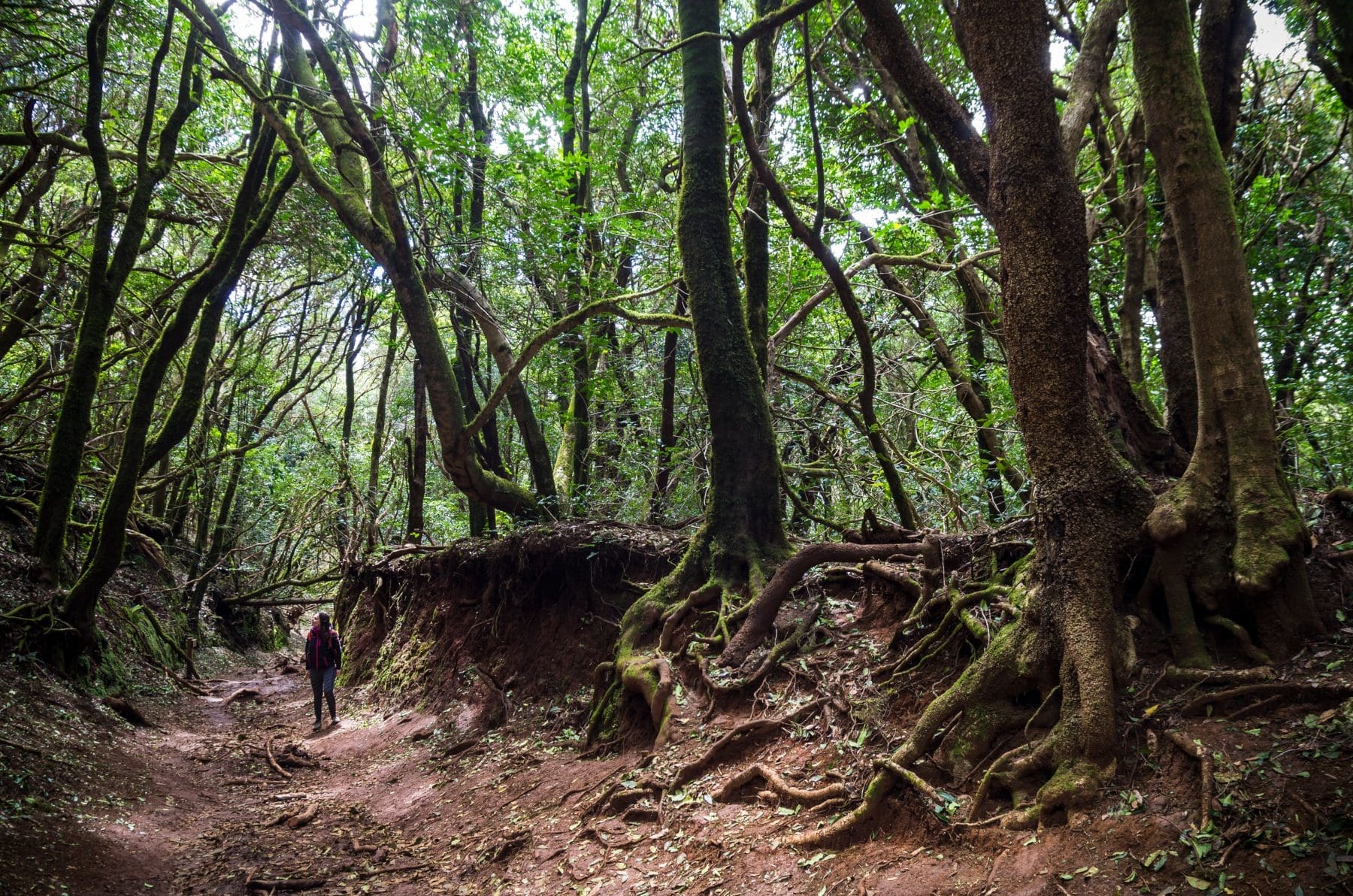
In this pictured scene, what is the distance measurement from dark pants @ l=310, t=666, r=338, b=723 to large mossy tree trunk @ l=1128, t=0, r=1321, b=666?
1142 centimetres

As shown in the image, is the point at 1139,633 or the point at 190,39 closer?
the point at 1139,633

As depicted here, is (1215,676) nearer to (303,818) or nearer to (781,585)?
(781,585)

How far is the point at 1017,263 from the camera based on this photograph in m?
4.06

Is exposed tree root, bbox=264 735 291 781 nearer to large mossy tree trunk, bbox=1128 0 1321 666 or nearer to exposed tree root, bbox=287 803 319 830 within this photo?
exposed tree root, bbox=287 803 319 830

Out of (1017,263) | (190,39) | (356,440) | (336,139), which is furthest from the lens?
(356,440)

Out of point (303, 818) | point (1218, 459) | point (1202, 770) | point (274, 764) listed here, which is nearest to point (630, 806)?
point (1202, 770)

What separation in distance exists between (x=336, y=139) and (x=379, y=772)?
8.61 meters

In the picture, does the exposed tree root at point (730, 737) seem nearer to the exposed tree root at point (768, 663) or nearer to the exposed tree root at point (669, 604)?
the exposed tree root at point (768, 663)

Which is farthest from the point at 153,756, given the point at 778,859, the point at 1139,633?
the point at 1139,633

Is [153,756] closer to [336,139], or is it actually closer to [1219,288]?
[336,139]

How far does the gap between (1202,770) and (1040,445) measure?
1.67 metres

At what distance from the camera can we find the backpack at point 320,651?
1138 centimetres

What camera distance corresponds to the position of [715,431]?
297 inches

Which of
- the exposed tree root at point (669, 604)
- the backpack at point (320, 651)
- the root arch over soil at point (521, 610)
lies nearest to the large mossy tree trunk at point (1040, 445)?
the exposed tree root at point (669, 604)
